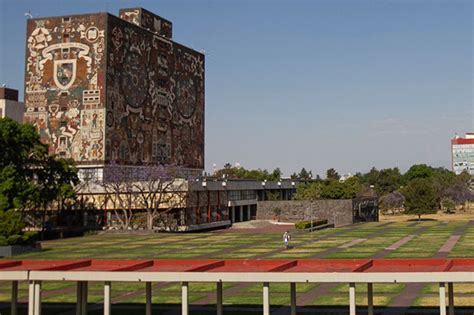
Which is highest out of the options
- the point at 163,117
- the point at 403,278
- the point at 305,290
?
the point at 163,117

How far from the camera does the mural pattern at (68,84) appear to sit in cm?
7444

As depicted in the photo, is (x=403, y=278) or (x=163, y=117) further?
(x=163, y=117)

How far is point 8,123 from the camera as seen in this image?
176 ft

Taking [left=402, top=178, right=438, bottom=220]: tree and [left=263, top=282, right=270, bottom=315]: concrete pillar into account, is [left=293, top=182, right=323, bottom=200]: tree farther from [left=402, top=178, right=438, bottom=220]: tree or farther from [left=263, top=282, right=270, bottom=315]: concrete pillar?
A: [left=263, top=282, right=270, bottom=315]: concrete pillar

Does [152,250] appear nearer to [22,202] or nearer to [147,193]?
[22,202]

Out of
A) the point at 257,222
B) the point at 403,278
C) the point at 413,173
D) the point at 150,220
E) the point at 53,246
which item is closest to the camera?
the point at 403,278

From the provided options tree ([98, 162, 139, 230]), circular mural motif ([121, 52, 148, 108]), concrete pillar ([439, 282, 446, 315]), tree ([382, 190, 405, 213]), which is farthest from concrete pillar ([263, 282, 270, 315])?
tree ([382, 190, 405, 213])

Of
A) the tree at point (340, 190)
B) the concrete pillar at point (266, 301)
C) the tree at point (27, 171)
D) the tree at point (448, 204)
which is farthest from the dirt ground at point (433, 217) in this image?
the concrete pillar at point (266, 301)

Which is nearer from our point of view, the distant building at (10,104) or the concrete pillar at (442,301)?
the concrete pillar at (442,301)

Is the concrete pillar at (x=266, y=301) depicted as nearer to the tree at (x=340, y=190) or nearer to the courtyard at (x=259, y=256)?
the courtyard at (x=259, y=256)

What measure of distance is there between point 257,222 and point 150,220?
70.2ft

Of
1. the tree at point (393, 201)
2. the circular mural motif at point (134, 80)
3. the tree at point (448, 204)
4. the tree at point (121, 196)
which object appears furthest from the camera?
the tree at point (448, 204)

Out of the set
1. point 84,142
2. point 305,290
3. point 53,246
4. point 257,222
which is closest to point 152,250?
point 53,246

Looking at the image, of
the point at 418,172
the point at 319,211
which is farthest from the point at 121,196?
the point at 418,172
